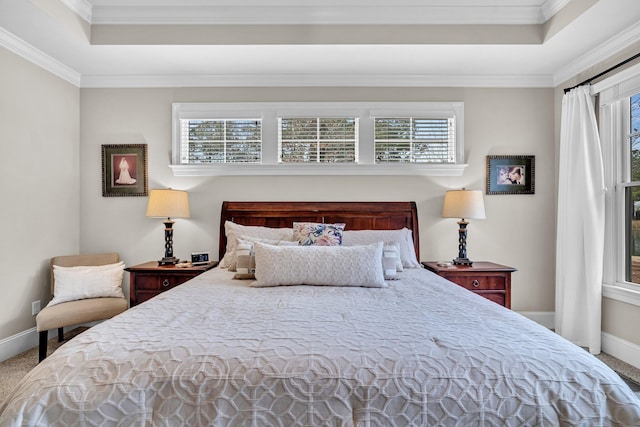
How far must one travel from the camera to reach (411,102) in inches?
145

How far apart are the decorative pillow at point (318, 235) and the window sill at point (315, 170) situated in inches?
30.8

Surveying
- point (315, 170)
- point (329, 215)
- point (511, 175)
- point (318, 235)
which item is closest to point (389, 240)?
point (318, 235)

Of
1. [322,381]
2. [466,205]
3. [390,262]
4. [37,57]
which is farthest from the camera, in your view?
[466,205]

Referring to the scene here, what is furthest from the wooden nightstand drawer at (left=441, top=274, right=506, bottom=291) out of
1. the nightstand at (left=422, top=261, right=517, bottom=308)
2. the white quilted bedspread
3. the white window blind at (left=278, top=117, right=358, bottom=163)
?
the white quilted bedspread

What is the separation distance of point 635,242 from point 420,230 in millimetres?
1707

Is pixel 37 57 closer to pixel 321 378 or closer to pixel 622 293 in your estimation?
pixel 321 378

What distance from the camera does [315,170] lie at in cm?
366

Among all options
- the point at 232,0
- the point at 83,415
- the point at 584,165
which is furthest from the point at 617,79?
the point at 83,415

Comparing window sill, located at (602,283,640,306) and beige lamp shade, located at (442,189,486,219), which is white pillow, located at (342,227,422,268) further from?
window sill, located at (602,283,640,306)

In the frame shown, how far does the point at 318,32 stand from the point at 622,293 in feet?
10.5

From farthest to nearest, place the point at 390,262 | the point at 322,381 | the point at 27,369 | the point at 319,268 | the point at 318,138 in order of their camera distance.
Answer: the point at 318,138
the point at 27,369
the point at 390,262
the point at 319,268
the point at 322,381

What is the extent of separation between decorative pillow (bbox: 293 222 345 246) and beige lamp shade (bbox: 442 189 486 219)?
110 centimetres

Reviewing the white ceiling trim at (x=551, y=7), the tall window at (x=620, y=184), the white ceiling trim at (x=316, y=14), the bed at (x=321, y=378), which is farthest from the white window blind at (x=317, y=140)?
the bed at (x=321, y=378)

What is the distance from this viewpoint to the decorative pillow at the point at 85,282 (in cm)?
300
